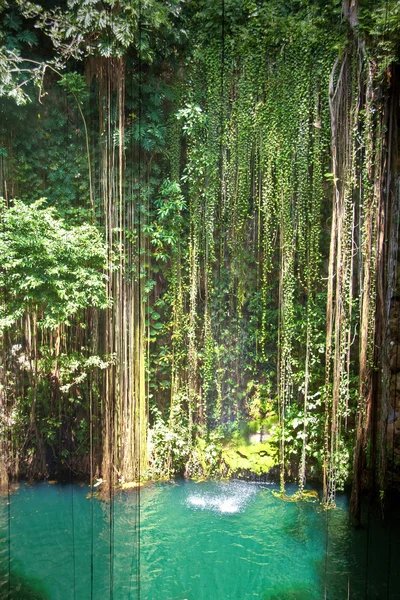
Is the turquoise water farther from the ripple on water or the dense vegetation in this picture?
the dense vegetation

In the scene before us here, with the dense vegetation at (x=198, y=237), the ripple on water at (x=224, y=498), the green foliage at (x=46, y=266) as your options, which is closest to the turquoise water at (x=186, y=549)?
the ripple on water at (x=224, y=498)

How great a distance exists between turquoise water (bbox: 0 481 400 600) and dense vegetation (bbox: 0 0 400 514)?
257 mm

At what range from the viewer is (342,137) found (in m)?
3.32

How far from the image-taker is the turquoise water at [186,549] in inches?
115

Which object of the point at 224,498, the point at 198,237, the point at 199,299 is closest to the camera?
the point at 224,498

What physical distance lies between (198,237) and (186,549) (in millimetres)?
2184

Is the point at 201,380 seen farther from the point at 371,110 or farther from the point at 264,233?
the point at 371,110

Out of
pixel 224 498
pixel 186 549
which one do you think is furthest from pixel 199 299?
pixel 186 549

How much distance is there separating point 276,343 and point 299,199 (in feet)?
3.59

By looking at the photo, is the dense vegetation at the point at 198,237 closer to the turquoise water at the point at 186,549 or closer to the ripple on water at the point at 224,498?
the ripple on water at the point at 224,498

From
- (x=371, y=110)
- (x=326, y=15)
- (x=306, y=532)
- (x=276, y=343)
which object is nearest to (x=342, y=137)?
(x=371, y=110)

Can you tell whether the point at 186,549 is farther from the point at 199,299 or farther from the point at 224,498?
the point at 199,299

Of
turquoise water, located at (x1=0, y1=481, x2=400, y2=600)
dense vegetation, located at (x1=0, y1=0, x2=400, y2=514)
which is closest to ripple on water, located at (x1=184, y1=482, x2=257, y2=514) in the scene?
turquoise water, located at (x1=0, y1=481, x2=400, y2=600)

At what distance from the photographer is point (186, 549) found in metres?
3.15
